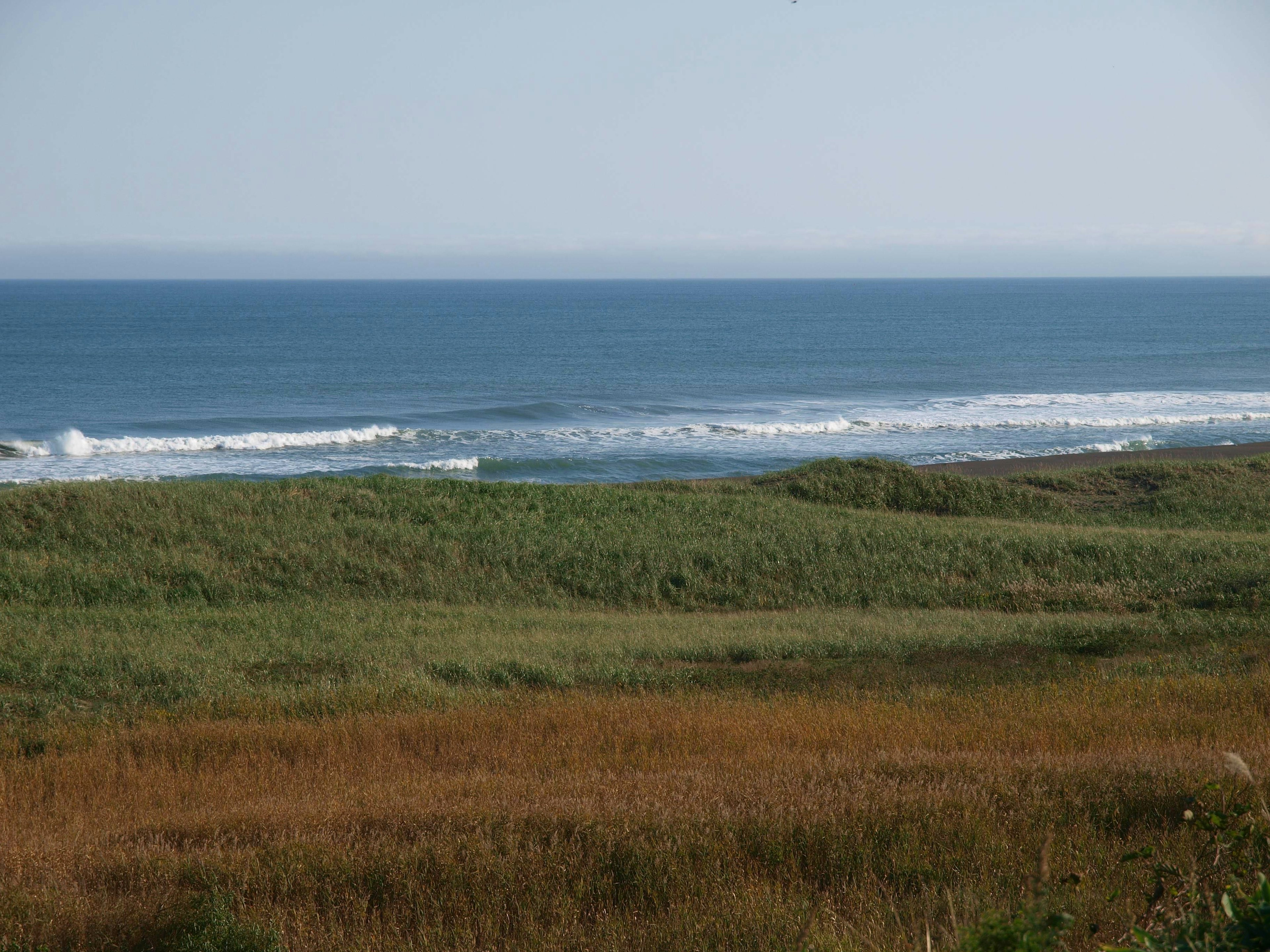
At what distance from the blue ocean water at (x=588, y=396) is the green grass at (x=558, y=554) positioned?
49.7ft

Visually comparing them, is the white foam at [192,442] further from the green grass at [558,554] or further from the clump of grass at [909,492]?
the clump of grass at [909,492]

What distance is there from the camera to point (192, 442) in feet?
135

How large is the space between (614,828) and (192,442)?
4079 centimetres

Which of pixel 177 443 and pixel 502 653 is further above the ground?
pixel 177 443

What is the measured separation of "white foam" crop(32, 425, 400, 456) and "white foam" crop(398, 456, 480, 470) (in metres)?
5.79

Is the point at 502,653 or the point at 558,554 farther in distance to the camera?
the point at 558,554

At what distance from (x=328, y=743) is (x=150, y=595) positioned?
963cm

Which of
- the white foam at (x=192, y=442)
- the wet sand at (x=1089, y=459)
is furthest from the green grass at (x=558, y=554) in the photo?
the white foam at (x=192, y=442)

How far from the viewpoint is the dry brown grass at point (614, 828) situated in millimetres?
4461

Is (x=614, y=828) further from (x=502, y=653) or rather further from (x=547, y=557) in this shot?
(x=547, y=557)

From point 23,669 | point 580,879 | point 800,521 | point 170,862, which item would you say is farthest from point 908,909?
point 800,521

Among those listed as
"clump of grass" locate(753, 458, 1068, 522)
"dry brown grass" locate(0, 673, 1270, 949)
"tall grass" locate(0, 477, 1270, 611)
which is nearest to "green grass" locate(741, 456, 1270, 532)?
"clump of grass" locate(753, 458, 1068, 522)

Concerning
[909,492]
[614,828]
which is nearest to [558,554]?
[909,492]

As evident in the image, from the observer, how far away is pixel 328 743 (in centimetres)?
830
